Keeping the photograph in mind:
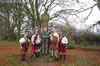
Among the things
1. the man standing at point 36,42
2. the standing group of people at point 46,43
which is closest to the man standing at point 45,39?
the standing group of people at point 46,43

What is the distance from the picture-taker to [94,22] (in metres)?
14.2

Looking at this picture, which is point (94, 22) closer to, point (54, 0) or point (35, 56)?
point (54, 0)

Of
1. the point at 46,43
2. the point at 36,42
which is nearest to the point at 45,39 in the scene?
the point at 46,43

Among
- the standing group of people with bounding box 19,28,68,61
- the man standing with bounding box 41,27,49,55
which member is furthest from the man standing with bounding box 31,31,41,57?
the man standing with bounding box 41,27,49,55

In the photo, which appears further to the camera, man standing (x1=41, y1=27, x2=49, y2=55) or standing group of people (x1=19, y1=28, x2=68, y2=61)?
man standing (x1=41, y1=27, x2=49, y2=55)

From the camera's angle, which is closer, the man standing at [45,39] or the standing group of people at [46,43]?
the standing group of people at [46,43]

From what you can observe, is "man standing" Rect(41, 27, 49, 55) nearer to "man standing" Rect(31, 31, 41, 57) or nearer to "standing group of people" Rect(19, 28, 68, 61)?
"standing group of people" Rect(19, 28, 68, 61)

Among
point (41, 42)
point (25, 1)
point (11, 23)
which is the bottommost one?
point (41, 42)

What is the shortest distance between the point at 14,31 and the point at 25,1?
471 inches

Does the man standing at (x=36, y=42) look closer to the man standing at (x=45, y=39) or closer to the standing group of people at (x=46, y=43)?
the standing group of people at (x=46, y=43)

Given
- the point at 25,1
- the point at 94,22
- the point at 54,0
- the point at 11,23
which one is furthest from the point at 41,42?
the point at 11,23

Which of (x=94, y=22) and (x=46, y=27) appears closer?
(x=46, y=27)

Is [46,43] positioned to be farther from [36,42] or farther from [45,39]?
[36,42]

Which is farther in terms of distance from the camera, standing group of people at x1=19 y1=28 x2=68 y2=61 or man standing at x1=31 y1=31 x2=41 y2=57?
man standing at x1=31 y1=31 x2=41 y2=57
